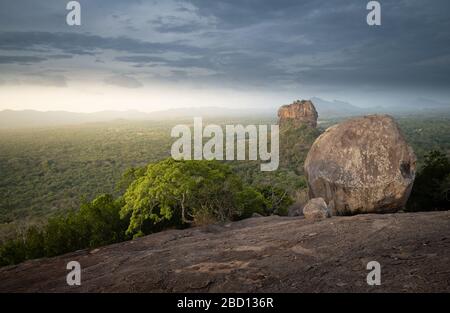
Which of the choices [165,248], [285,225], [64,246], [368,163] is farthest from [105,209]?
[368,163]

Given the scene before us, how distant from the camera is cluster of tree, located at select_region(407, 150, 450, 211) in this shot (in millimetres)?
19769

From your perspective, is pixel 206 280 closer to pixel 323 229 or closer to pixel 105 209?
pixel 323 229

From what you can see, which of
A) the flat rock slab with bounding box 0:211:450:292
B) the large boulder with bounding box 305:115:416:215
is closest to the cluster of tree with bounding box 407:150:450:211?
the large boulder with bounding box 305:115:416:215

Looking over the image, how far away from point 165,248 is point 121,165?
195ft

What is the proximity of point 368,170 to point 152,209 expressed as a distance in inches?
407

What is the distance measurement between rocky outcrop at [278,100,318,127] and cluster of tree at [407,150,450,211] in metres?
71.0

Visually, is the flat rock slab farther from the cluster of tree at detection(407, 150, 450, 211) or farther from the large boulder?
the cluster of tree at detection(407, 150, 450, 211)

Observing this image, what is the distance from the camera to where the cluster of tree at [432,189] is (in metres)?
19.8

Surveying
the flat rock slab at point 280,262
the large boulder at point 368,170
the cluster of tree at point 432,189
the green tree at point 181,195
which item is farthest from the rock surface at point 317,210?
the cluster of tree at point 432,189

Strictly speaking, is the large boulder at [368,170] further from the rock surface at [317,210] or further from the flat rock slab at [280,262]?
the flat rock slab at [280,262]

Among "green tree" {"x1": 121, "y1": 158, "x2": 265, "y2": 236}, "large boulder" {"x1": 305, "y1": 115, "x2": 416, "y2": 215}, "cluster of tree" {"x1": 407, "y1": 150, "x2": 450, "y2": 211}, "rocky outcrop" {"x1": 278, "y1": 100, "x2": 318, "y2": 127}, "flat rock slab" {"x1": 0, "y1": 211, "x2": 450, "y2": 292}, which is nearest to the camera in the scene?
"flat rock slab" {"x1": 0, "y1": 211, "x2": 450, "y2": 292}

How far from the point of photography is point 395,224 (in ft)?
29.9

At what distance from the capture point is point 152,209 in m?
16.6

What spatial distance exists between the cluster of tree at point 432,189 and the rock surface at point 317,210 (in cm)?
1217
